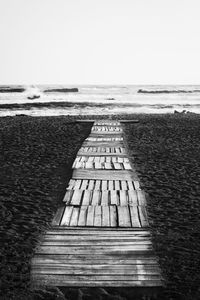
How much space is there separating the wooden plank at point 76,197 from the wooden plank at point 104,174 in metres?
1.29

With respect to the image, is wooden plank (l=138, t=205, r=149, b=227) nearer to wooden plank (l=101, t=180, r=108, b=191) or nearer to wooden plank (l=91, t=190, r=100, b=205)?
wooden plank (l=91, t=190, r=100, b=205)

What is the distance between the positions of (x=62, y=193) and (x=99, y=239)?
267 centimetres

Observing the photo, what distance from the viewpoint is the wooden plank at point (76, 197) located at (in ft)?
24.0

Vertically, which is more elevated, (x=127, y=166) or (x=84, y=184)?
(x=127, y=166)

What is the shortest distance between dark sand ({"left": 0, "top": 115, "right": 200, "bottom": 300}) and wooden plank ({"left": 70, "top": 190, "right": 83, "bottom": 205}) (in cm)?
34

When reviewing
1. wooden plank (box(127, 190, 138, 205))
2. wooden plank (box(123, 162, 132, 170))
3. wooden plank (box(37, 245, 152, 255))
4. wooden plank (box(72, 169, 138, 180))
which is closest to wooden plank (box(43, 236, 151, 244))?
wooden plank (box(37, 245, 152, 255))

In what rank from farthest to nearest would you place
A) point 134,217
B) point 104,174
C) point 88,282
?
point 104,174 → point 134,217 → point 88,282

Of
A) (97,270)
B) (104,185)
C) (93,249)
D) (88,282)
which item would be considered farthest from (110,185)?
(88,282)

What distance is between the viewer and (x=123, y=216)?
655 cm

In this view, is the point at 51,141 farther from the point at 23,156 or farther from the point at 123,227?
the point at 123,227

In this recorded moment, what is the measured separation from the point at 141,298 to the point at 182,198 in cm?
381

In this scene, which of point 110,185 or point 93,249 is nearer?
point 93,249

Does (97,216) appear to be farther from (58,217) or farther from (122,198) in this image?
(122,198)

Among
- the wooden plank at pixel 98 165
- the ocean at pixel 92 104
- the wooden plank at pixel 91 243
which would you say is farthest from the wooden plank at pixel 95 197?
the ocean at pixel 92 104
